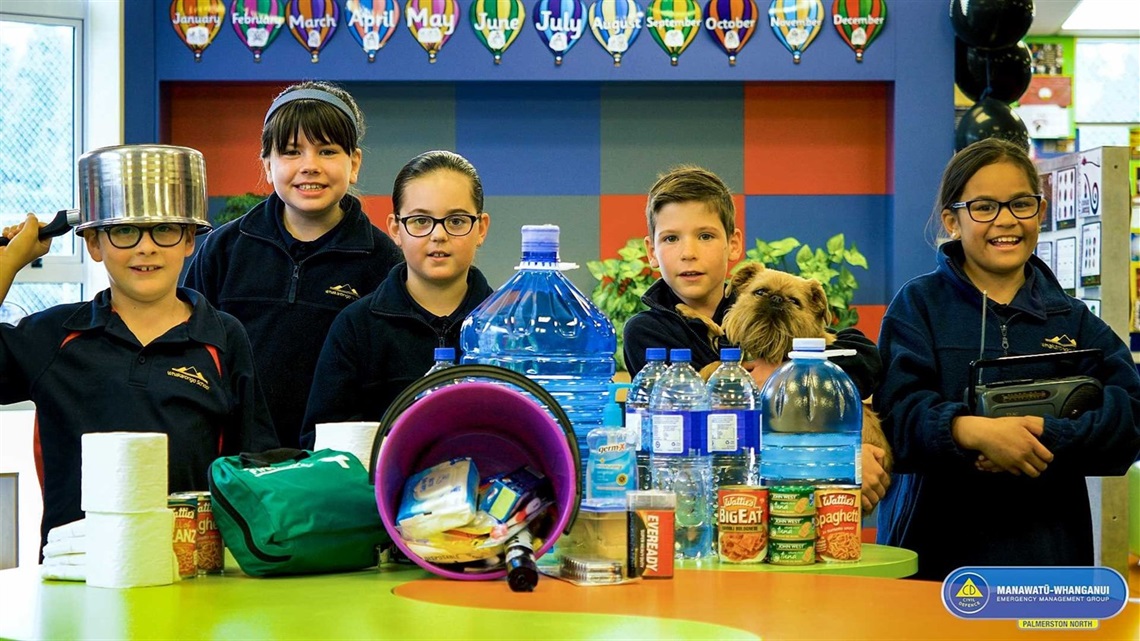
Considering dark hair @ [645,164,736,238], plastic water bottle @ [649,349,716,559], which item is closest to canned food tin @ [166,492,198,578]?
plastic water bottle @ [649,349,716,559]

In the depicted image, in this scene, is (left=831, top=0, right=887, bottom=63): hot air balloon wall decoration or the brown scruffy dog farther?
(left=831, top=0, right=887, bottom=63): hot air balloon wall decoration

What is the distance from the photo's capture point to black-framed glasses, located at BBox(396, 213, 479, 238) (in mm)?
2537

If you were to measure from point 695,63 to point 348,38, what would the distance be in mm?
1583

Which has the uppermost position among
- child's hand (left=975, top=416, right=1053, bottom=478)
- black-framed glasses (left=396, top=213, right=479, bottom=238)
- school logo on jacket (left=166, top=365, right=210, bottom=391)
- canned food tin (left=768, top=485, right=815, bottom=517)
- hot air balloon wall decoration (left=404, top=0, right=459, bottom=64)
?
hot air balloon wall decoration (left=404, top=0, right=459, bottom=64)

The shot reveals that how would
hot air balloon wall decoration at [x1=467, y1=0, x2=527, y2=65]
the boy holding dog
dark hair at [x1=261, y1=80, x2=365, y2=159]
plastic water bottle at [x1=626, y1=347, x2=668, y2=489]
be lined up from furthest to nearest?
hot air balloon wall decoration at [x1=467, y1=0, x2=527, y2=65]
dark hair at [x1=261, y1=80, x2=365, y2=159]
the boy holding dog
plastic water bottle at [x1=626, y1=347, x2=668, y2=489]

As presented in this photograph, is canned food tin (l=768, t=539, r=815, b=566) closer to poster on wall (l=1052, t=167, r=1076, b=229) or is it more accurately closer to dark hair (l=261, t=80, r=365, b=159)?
dark hair (l=261, t=80, r=365, b=159)

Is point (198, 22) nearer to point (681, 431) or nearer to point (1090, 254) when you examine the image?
point (1090, 254)

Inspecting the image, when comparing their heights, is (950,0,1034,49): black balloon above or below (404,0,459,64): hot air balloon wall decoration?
below

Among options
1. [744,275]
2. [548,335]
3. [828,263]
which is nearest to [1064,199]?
[828,263]

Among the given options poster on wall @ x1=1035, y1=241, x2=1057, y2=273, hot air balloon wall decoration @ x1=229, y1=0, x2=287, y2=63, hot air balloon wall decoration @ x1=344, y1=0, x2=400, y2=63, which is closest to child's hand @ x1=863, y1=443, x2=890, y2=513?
poster on wall @ x1=1035, y1=241, x2=1057, y2=273

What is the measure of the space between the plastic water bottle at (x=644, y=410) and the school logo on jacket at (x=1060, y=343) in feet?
3.08

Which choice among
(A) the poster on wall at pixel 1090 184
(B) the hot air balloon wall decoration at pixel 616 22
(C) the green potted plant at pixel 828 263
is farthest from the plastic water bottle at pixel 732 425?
(B) the hot air balloon wall decoration at pixel 616 22

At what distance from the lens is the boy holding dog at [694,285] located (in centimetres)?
247

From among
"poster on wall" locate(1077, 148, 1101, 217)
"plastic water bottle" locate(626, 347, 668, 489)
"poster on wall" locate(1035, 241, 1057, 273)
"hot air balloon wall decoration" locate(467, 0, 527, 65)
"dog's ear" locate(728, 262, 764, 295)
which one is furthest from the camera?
"hot air balloon wall decoration" locate(467, 0, 527, 65)
